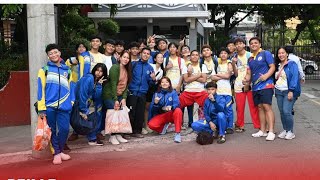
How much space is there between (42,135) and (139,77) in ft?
7.21

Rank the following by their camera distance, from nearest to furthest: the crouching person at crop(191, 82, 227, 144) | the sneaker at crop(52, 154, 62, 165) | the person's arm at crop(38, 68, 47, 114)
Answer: the person's arm at crop(38, 68, 47, 114), the sneaker at crop(52, 154, 62, 165), the crouching person at crop(191, 82, 227, 144)

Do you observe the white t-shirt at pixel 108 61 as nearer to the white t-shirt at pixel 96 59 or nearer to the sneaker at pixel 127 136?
the white t-shirt at pixel 96 59

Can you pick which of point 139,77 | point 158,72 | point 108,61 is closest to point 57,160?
point 108,61

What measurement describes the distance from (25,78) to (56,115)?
135 inches

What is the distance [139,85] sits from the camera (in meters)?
7.59

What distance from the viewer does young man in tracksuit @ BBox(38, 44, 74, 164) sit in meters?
6.06

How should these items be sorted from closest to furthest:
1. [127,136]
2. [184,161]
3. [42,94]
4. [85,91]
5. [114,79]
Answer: [42,94] → [184,161] → [85,91] → [114,79] → [127,136]

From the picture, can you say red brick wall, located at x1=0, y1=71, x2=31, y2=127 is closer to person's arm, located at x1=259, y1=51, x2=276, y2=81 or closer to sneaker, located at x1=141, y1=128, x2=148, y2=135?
sneaker, located at x1=141, y1=128, x2=148, y2=135

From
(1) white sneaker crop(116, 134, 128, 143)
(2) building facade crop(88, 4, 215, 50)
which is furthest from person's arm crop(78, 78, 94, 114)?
(2) building facade crop(88, 4, 215, 50)

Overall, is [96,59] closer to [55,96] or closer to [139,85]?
[139,85]

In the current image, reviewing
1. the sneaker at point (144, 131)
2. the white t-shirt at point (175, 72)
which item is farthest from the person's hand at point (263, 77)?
the sneaker at point (144, 131)

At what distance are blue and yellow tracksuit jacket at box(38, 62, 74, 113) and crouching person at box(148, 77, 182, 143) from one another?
6.19ft

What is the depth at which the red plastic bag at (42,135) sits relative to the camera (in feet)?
19.5

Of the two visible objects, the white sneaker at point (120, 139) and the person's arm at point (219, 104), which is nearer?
the person's arm at point (219, 104)
